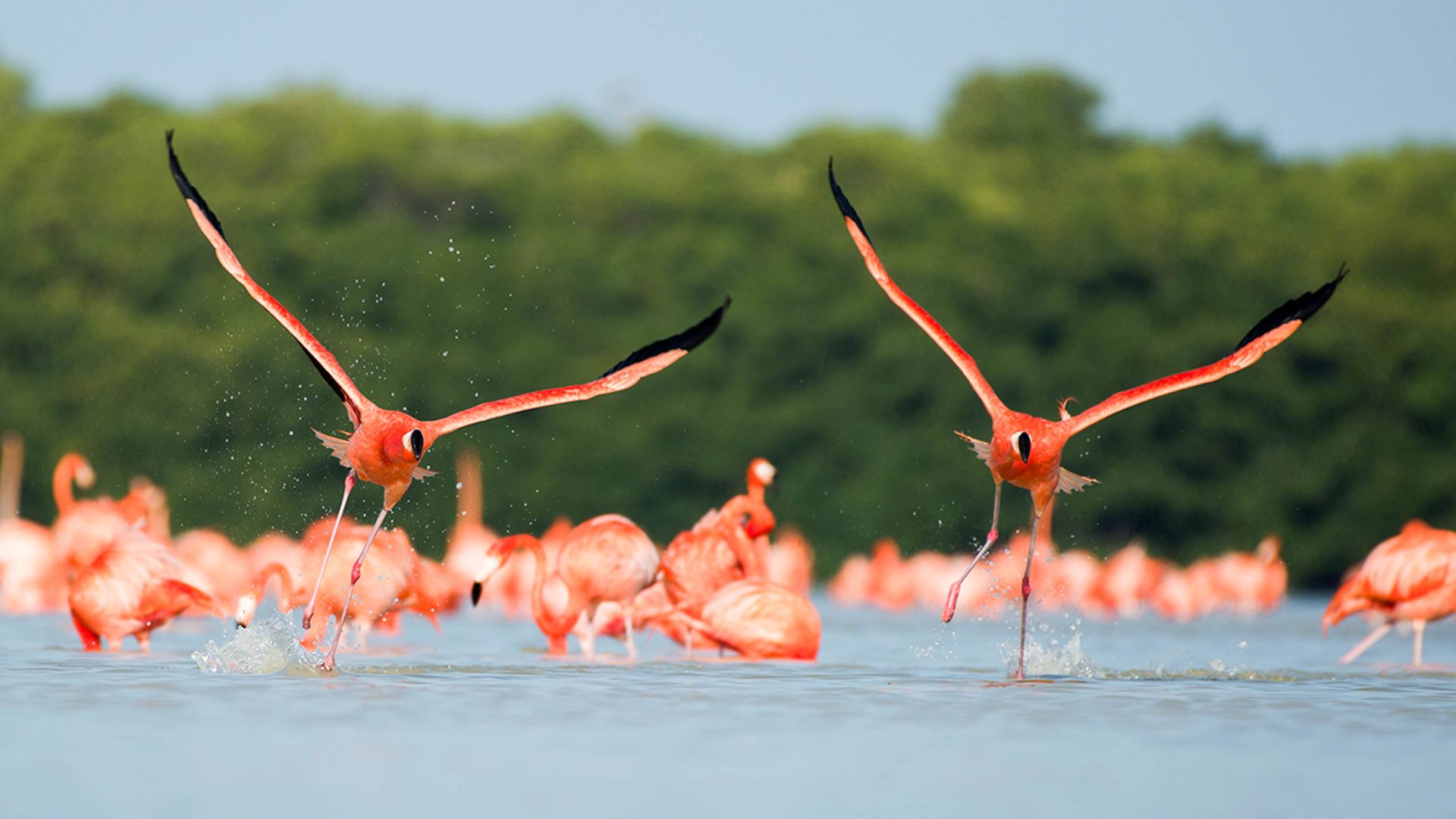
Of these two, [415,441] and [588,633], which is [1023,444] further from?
[588,633]

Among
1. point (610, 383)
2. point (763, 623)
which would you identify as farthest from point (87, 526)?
point (610, 383)

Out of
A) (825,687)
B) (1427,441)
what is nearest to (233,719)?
(825,687)

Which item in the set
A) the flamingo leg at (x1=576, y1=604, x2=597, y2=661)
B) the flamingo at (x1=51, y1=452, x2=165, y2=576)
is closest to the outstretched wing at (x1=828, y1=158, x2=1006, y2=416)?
the flamingo leg at (x1=576, y1=604, x2=597, y2=661)

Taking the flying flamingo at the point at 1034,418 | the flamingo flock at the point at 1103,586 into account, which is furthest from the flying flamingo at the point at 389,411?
the flamingo flock at the point at 1103,586

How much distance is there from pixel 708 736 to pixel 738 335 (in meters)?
25.5

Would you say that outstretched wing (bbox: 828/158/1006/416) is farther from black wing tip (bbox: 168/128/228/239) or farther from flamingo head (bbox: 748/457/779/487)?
flamingo head (bbox: 748/457/779/487)

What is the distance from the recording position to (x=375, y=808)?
6.57 meters

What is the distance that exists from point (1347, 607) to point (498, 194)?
25746 mm

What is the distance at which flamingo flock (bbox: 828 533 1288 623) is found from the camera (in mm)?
22656

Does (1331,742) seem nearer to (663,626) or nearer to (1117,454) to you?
(663,626)

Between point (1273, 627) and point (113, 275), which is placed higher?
point (113, 275)

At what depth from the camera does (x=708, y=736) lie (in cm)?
848

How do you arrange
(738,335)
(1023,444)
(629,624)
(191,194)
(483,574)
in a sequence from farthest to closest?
(738,335)
(629,624)
(483,574)
(191,194)
(1023,444)

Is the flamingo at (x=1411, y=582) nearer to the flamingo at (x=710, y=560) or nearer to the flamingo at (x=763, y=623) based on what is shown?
the flamingo at (x=763, y=623)
